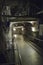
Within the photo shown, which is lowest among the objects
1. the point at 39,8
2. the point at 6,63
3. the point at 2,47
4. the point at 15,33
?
the point at 15,33

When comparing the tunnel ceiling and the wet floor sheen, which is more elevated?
the tunnel ceiling

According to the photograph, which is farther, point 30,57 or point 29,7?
point 29,7

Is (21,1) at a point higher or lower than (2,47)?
higher

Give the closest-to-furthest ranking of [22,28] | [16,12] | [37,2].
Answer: [37,2] → [16,12] → [22,28]

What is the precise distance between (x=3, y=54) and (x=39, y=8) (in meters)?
22.1

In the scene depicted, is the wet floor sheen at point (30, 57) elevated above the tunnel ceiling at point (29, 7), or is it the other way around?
the tunnel ceiling at point (29, 7)

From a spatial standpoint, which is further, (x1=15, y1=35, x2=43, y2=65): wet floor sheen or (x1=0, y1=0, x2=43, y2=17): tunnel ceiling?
(x1=0, y1=0, x2=43, y2=17): tunnel ceiling

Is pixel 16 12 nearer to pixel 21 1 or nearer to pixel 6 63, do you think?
pixel 21 1

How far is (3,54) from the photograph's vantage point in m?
8.28

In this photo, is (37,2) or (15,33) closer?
(37,2)

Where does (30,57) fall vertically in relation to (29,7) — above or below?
below

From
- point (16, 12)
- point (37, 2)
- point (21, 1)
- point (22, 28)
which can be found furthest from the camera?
point (22, 28)

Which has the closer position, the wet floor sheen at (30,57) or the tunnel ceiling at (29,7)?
the wet floor sheen at (30,57)

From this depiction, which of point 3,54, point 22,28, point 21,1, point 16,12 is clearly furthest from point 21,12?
point 3,54
